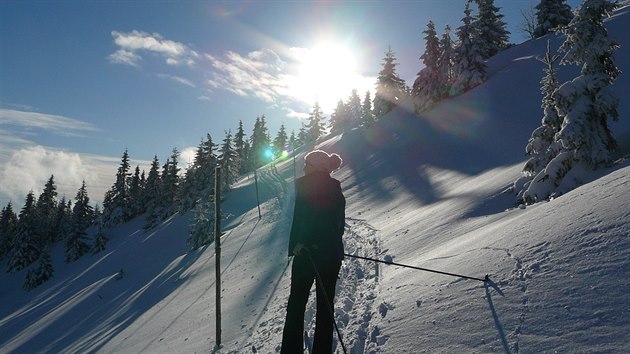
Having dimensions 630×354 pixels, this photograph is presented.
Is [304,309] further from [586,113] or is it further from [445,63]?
[445,63]

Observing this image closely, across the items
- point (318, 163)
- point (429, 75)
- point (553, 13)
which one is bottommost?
point (318, 163)

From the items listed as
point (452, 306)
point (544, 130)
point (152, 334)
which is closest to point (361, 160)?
point (544, 130)

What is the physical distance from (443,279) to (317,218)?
2483mm

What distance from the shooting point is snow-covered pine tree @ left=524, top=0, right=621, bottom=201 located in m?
12.4

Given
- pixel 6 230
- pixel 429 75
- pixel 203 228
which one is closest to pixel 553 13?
pixel 429 75

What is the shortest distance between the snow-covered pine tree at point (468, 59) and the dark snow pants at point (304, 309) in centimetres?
4608

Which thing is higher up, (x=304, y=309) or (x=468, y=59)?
(x=468, y=59)

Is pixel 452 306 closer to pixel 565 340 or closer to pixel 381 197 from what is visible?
pixel 565 340

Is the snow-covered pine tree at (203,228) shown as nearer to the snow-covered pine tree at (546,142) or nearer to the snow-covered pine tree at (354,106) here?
the snow-covered pine tree at (546,142)

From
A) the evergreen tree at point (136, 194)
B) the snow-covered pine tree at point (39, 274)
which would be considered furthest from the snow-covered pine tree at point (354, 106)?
the snow-covered pine tree at point (39, 274)

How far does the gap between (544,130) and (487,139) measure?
19.2 m

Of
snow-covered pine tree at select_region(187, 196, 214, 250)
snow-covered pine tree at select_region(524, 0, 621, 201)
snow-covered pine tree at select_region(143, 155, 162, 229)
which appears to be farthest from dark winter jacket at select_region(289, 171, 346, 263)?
snow-covered pine tree at select_region(143, 155, 162, 229)

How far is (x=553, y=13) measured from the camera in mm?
47469

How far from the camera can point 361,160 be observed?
48406 millimetres
